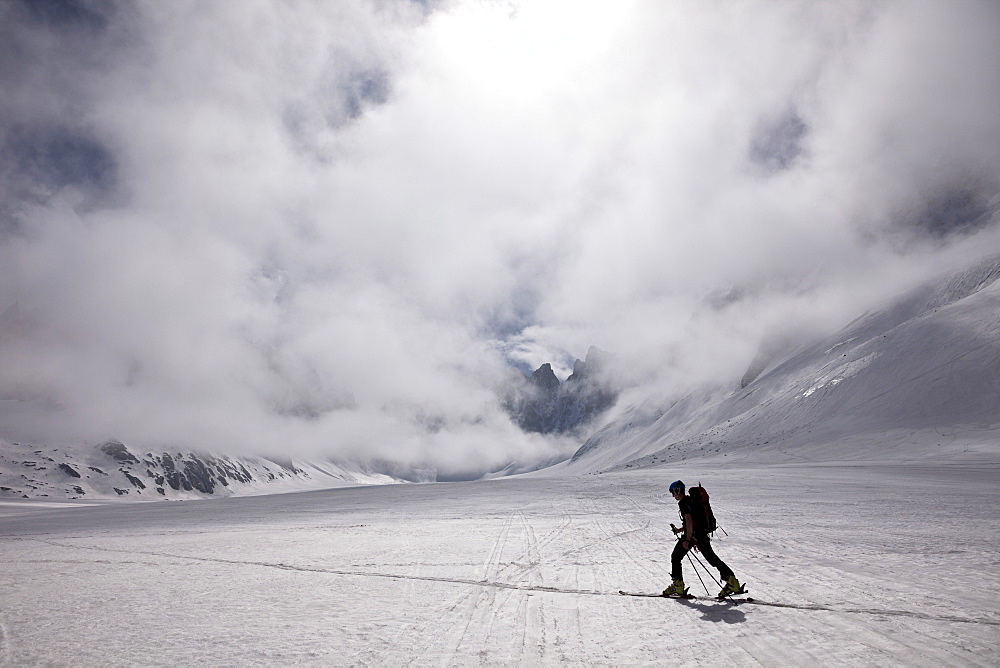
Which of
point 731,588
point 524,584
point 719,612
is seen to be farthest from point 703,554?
point 524,584

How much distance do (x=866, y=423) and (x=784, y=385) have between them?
31.9m

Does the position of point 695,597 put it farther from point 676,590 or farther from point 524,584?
point 524,584

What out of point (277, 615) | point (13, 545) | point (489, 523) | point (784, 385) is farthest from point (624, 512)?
point (784, 385)

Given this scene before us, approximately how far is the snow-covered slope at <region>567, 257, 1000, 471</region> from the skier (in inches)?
1946

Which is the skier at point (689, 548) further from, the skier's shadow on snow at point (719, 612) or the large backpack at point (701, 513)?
the skier's shadow on snow at point (719, 612)

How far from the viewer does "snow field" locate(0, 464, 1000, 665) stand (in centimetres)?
606

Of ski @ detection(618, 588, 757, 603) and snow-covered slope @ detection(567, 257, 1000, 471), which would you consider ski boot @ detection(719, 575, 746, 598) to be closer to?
ski @ detection(618, 588, 757, 603)

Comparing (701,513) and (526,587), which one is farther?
(526,587)

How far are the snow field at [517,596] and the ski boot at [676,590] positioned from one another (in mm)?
315

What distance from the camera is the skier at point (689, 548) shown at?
7.91 meters

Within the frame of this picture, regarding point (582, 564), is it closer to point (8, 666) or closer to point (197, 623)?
point (197, 623)

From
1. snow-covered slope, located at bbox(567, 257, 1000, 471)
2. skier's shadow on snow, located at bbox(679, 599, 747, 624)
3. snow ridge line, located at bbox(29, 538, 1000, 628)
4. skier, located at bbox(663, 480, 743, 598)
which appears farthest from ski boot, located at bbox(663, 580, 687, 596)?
snow-covered slope, located at bbox(567, 257, 1000, 471)

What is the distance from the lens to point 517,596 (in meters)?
8.38

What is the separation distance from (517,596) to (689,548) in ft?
10.00
